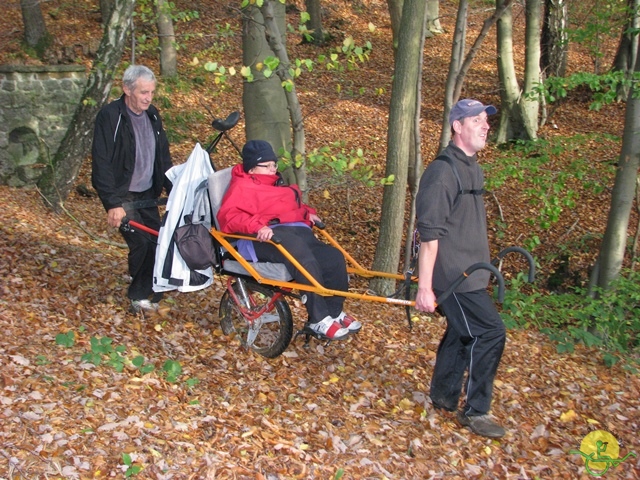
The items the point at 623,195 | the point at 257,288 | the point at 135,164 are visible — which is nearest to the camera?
the point at 257,288

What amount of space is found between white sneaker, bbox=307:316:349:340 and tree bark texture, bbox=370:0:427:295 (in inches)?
107

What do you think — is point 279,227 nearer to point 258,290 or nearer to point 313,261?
point 313,261

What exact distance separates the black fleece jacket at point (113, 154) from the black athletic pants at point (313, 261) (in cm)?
132

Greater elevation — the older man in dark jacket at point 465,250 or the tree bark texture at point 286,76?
the tree bark texture at point 286,76

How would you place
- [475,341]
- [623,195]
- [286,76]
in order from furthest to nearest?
[623,195]
[286,76]
[475,341]

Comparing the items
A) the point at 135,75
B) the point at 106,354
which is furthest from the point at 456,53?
the point at 106,354

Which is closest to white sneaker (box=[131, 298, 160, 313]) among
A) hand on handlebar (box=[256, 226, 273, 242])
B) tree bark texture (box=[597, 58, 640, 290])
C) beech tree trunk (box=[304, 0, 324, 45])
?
hand on handlebar (box=[256, 226, 273, 242])

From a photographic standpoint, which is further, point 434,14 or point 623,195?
point 434,14

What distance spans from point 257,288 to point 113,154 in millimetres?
1602

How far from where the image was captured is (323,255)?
5.23 metres

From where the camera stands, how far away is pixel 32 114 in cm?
1041

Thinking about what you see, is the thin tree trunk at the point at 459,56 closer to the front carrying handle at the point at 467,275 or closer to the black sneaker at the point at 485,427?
the front carrying handle at the point at 467,275

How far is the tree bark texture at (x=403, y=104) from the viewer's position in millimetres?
7207

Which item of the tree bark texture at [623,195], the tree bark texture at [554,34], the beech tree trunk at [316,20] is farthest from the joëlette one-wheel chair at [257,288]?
the beech tree trunk at [316,20]
